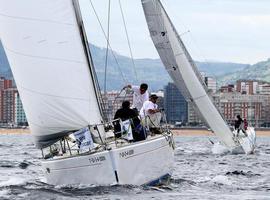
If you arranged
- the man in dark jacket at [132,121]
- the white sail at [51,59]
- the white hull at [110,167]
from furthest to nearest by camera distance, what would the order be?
the man in dark jacket at [132,121], the white sail at [51,59], the white hull at [110,167]

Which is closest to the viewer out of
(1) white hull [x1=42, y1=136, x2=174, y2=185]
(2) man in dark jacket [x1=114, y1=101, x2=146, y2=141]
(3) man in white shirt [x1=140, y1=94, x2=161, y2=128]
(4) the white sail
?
(1) white hull [x1=42, y1=136, x2=174, y2=185]

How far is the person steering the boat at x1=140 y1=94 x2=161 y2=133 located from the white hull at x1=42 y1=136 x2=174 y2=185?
4.30ft

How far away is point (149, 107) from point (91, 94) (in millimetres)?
2100

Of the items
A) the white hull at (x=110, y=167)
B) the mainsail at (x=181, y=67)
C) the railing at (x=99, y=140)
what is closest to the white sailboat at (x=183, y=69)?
the mainsail at (x=181, y=67)

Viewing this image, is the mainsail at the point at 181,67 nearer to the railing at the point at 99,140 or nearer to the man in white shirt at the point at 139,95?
the man in white shirt at the point at 139,95

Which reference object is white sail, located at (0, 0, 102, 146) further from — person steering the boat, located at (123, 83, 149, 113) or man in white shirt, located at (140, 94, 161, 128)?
person steering the boat, located at (123, 83, 149, 113)

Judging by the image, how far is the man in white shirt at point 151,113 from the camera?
20.7m

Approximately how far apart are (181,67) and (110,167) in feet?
71.2

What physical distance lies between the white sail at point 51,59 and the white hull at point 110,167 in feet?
2.65

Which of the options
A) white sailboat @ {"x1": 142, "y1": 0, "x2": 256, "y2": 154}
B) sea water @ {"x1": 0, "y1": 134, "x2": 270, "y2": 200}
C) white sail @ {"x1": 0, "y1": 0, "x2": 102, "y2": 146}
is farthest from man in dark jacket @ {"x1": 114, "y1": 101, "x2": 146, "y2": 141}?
white sailboat @ {"x1": 142, "y1": 0, "x2": 256, "y2": 154}

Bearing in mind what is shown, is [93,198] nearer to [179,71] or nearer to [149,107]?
[149,107]

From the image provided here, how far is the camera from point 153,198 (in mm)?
17672

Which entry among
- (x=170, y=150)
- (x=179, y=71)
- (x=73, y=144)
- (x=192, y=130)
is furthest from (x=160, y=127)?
(x=192, y=130)

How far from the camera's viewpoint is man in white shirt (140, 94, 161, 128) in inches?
813
